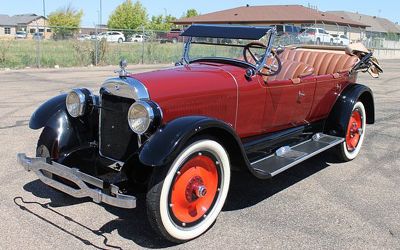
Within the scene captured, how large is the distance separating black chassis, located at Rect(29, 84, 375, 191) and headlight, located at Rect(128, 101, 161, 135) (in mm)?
90

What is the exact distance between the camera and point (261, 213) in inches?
157

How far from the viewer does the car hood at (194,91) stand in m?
3.67

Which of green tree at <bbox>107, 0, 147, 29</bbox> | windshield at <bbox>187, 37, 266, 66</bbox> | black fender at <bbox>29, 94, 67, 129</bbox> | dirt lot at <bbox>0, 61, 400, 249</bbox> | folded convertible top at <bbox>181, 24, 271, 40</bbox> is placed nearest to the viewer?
dirt lot at <bbox>0, 61, 400, 249</bbox>

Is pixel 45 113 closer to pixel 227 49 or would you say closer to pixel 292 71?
pixel 227 49

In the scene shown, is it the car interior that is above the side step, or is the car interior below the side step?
above

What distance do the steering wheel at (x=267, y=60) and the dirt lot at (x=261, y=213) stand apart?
3.97ft

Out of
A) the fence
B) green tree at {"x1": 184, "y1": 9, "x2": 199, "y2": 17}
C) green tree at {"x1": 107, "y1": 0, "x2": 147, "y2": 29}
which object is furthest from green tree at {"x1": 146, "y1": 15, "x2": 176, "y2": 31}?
the fence

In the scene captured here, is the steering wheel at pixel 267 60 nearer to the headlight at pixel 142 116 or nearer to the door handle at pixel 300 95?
the door handle at pixel 300 95

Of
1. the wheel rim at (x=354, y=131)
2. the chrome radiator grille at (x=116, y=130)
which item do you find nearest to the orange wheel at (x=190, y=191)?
the chrome radiator grille at (x=116, y=130)

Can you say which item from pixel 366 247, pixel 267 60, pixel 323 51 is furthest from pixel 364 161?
pixel 366 247

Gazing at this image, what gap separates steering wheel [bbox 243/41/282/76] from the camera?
454cm

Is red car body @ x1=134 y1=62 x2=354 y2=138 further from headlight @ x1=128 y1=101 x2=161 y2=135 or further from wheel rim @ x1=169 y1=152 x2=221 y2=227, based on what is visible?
wheel rim @ x1=169 y1=152 x2=221 y2=227

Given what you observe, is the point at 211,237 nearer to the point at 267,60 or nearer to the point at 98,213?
the point at 98,213

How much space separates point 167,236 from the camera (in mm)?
3283
